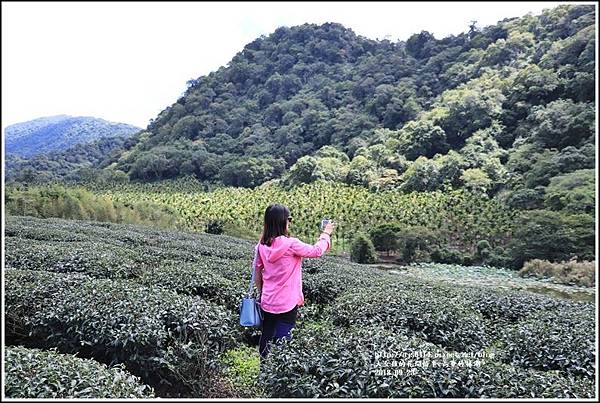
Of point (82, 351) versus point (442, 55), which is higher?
point (442, 55)

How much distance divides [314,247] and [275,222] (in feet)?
1.18

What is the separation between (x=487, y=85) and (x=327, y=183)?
20.4 meters

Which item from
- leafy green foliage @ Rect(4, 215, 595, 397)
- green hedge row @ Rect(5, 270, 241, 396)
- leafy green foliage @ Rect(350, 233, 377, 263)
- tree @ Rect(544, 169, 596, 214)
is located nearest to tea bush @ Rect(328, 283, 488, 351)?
leafy green foliage @ Rect(4, 215, 595, 397)

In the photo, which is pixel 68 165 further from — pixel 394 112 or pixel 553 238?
pixel 553 238

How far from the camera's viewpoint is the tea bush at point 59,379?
2.41 metres

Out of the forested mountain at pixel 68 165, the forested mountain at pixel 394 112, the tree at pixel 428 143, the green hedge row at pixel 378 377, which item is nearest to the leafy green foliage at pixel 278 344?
the green hedge row at pixel 378 377

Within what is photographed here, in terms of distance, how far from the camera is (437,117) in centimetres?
4438

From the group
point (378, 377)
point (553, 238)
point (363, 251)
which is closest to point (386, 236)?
point (363, 251)

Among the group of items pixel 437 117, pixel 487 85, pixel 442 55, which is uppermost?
pixel 442 55

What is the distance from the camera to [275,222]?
344cm

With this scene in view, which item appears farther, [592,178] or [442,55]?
[442,55]

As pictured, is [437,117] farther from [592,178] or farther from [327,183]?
[592,178]

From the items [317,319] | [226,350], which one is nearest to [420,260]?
[317,319]

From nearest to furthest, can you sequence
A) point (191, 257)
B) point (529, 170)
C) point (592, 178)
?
1. point (191, 257)
2. point (592, 178)
3. point (529, 170)
